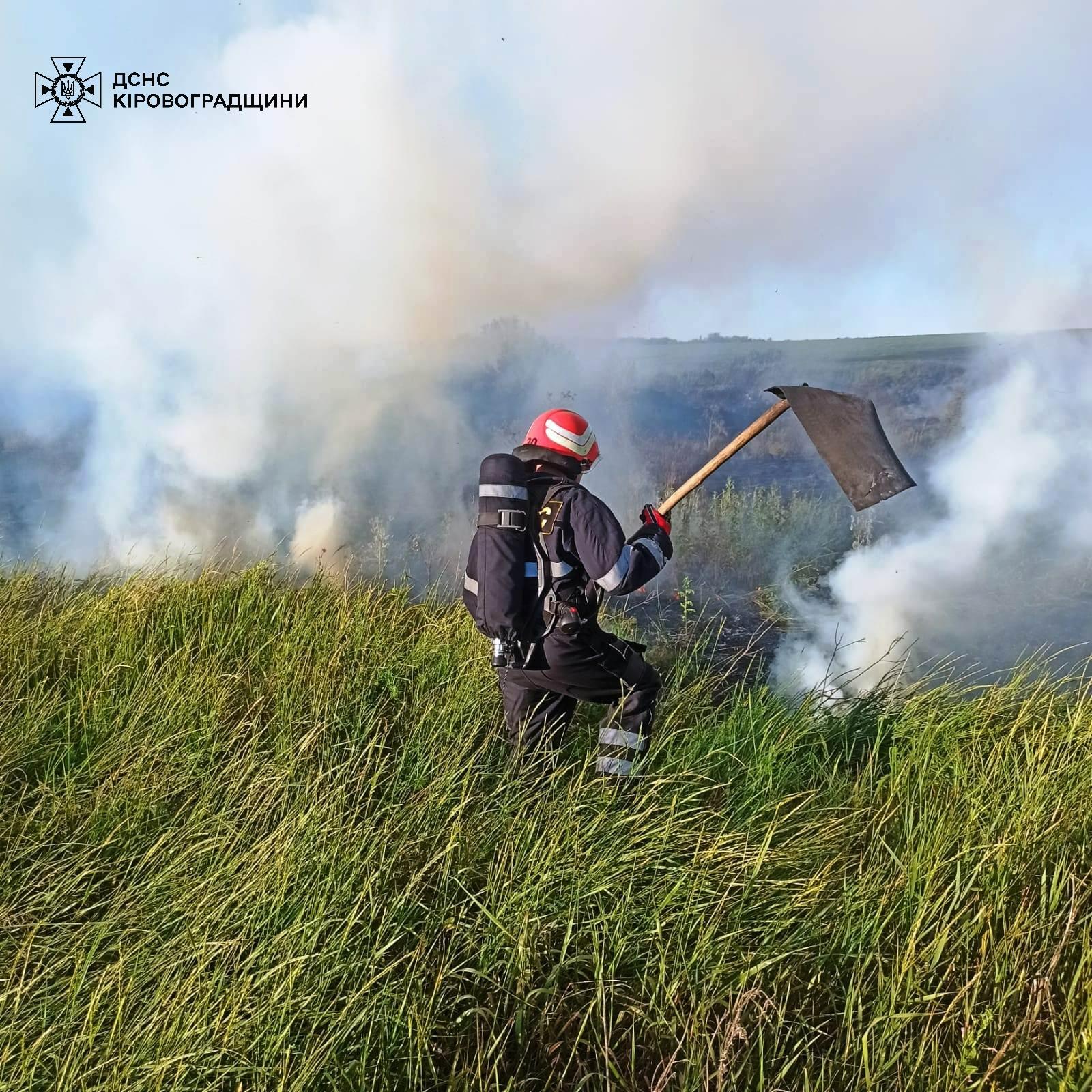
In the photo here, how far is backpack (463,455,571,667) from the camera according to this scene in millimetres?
3066

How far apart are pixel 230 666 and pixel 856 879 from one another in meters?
3.17

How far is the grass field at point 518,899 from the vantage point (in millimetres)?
1805

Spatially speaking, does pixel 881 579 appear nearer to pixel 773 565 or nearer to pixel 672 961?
pixel 773 565

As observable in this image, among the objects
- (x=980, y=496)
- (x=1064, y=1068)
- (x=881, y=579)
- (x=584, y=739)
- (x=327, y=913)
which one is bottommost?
(x=1064, y=1068)

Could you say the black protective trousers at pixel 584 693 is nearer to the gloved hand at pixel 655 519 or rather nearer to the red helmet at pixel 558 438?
the gloved hand at pixel 655 519

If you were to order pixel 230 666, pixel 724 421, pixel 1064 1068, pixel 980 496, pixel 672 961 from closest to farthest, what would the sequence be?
pixel 1064 1068 < pixel 672 961 < pixel 230 666 < pixel 980 496 < pixel 724 421

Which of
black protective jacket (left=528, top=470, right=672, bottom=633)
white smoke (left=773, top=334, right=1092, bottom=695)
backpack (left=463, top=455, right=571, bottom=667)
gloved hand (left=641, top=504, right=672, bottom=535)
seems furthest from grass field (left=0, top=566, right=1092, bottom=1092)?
white smoke (left=773, top=334, right=1092, bottom=695)

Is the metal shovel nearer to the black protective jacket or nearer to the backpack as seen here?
the black protective jacket

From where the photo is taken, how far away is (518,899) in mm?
2230

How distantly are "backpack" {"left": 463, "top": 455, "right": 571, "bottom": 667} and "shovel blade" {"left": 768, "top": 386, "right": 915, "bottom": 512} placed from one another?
1078mm

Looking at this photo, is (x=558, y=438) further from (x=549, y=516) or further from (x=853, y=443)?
(x=853, y=443)

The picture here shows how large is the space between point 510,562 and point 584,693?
70cm

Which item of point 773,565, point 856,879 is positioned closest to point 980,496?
point 773,565

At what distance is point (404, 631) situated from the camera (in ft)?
16.1
